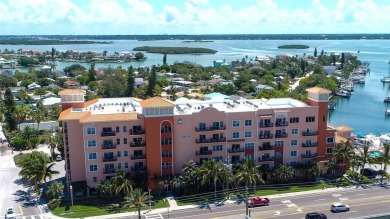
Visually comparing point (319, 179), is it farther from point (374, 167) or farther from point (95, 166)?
point (95, 166)

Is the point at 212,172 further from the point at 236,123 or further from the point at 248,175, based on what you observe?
the point at 236,123

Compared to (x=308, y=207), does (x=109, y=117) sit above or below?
above

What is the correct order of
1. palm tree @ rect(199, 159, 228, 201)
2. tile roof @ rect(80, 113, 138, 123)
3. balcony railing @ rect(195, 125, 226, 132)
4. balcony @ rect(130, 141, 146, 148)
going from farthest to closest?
balcony railing @ rect(195, 125, 226, 132) → balcony @ rect(130, 141, 146, 148) → tile roof @ rect(80, 113, 138, 123) → palm tree @ rect(199, 159, 228, 201)

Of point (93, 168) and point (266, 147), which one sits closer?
point (93, 168)

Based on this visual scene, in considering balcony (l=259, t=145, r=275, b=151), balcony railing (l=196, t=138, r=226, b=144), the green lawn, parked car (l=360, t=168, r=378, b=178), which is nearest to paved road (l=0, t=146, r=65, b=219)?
the green lawn

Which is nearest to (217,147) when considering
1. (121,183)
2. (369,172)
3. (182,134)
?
(182,134)

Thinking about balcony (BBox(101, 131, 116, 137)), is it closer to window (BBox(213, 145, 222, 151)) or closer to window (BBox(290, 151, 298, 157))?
window (BBox(213, 145, 222, 151))

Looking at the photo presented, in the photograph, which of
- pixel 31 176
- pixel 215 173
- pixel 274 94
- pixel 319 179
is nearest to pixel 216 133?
pixel 215 173
